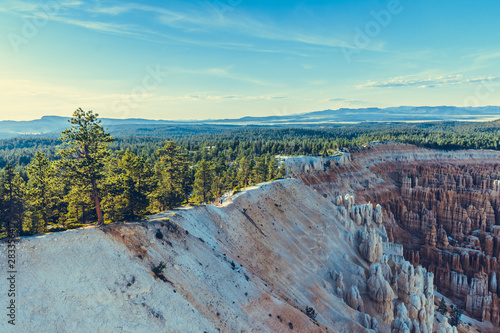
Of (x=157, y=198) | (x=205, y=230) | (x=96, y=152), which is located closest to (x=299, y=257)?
(x=205, y=230)

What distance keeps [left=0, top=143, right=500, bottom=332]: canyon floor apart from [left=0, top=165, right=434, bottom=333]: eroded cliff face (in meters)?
0.11

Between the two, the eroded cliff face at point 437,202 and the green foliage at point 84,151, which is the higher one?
the green foliage at point 84,151

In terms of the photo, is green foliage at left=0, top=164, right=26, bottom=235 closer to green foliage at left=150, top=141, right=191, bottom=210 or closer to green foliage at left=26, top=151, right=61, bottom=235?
green foliage at left=26, top=151, right=61, bottom=235

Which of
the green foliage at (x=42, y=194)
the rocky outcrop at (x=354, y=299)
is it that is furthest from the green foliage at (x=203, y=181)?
the rocky outcrop at (x=354, y=299)

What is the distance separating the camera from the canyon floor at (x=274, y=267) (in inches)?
793

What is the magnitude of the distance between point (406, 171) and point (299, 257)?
271 feet

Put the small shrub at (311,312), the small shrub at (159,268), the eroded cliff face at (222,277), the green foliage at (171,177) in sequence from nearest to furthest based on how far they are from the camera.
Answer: the eroded cliff face at (222,277)
the small shrub at (159,268)
the small shrub at (311,312)
the green foliage at (171,177)

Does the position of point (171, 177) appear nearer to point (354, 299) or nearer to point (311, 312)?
point (311, 312)

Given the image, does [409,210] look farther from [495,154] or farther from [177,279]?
[177,279]

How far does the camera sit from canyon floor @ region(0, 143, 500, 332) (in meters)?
20.1

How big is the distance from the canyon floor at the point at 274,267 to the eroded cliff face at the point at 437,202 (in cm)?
40

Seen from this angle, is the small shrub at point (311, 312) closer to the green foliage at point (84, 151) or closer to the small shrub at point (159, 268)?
the small shrub at point (159, 268)

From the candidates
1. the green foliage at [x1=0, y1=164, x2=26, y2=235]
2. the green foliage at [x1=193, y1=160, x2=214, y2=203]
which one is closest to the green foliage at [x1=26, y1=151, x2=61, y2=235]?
the green foliage at [x1=0, y1=164, x2=26, y2=235]

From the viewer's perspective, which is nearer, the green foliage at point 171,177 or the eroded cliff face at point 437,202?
the green foliage at point 171,177
